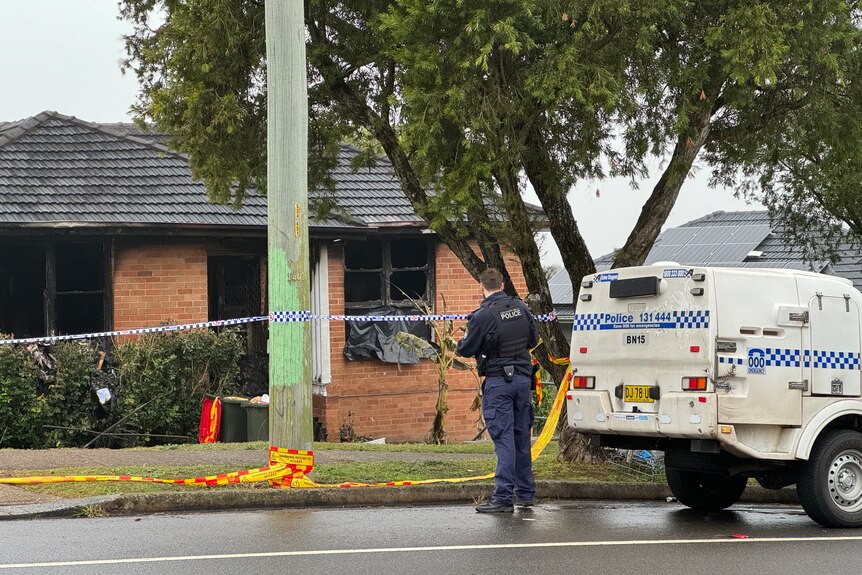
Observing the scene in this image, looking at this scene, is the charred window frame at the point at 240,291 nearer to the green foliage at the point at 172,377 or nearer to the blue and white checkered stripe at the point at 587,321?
the green foliage at the point at 172,377

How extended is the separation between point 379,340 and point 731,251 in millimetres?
11861

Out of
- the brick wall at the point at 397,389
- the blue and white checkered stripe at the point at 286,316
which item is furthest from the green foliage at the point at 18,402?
the blue and white checkered stripe at the point at 286,316

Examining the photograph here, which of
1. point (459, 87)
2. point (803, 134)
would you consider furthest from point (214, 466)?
point (803, 134)

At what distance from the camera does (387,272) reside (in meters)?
20.8

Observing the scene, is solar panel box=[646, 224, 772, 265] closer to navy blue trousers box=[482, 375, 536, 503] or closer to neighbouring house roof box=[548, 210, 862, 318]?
neighbouring house roof box=[548, 210, 862, 318]

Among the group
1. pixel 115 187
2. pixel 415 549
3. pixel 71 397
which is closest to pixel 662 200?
pixel 415 549

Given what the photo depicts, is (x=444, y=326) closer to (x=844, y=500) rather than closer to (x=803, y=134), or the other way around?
(x=803, y=134)

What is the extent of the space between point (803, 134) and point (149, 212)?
32.8 feet

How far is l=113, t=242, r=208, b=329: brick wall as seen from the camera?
18594mm

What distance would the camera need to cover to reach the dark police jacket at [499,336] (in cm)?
985

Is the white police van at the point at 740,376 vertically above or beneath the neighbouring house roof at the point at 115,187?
beneath

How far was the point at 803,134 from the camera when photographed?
12.4 metres

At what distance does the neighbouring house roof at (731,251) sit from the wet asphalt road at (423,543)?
15500mm

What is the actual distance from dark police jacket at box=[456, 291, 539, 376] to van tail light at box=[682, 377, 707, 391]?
1.33 metres
